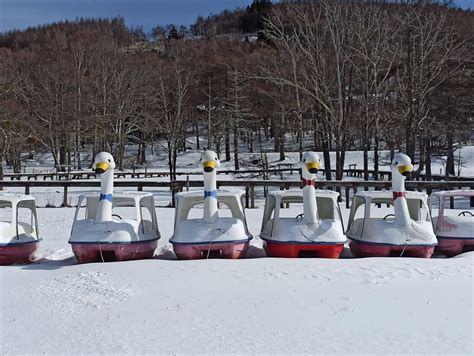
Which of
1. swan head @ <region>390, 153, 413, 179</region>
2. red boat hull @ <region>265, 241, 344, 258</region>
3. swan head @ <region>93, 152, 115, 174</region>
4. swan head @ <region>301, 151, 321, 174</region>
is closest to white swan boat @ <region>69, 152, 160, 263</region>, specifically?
swan head @ <region>93, 152, 115, 174</region>

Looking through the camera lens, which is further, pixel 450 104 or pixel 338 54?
pixel 450 104

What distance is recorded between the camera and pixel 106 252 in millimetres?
9352

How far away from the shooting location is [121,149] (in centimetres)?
4528

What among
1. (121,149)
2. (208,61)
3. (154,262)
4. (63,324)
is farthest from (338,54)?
(208,61)

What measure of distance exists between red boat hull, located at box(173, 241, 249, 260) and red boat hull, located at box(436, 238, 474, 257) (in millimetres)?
3987

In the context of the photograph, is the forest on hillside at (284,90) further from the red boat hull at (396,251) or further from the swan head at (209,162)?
the red boat hull at (396,251)

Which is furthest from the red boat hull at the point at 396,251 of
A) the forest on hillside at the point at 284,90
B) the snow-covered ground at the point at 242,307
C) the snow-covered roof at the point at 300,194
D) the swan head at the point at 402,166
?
the forest on hillside at the point at 284,90

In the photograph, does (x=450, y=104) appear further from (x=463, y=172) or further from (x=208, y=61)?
(x=208, y=61)

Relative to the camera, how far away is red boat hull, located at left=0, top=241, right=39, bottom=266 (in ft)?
31.7

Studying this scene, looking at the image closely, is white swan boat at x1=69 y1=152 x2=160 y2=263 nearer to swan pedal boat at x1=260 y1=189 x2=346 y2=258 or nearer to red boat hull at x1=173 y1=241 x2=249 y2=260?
red boat hull at x1=173 y1=241 x2=249 y2=260

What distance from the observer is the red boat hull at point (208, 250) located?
9336 mm

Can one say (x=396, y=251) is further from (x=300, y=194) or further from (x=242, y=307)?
(x=242, y=307)

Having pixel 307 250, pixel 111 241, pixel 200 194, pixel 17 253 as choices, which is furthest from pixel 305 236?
pixel 17 253

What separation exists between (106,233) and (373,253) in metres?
4.83
